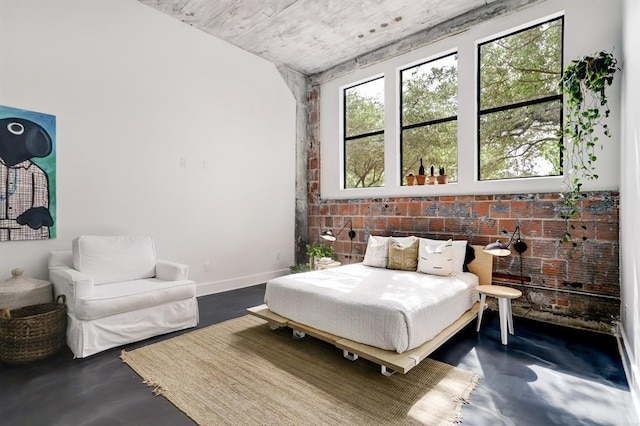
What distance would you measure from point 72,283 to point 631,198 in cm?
425

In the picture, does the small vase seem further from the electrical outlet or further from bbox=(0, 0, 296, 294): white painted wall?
the electrical outlet

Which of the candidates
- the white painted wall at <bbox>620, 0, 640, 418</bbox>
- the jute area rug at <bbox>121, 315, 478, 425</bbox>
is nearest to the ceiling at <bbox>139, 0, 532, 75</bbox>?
the white painted wall at <bbox>620, 0, 640, 418</bbox>

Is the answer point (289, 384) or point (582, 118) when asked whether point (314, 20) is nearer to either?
point (582, 118)

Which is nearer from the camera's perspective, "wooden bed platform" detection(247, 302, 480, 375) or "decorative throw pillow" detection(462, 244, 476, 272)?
"wooden bed platform" detection(247, 302, 480, 375)

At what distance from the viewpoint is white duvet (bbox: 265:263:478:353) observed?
215 cm

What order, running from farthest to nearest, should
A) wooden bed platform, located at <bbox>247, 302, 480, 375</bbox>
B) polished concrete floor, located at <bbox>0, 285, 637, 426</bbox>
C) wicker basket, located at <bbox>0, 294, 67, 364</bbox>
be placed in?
wicker basket, located at <bbox>0, 294, 67, 364</bbox>
wooden bed platform, located at <bbox>247, 302, 480, 375</bbox>
polished concrete floor, located at <bbox>0, 285, 637, 426</bbox>

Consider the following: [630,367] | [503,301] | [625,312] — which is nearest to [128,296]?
[503,301]

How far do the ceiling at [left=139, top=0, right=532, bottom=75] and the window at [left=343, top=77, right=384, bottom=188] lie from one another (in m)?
0.59

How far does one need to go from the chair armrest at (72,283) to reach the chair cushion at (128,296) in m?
0.06

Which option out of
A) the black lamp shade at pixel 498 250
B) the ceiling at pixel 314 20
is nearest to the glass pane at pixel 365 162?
the ceiling at pixel 314 20

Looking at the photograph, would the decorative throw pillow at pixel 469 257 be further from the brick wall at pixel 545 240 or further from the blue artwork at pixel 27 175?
the blue artwork at pixel 27 175

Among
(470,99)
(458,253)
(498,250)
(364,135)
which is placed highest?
(470,99)

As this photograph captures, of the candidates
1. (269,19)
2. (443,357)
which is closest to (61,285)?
(443,357)

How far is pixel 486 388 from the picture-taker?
6.80 ft
